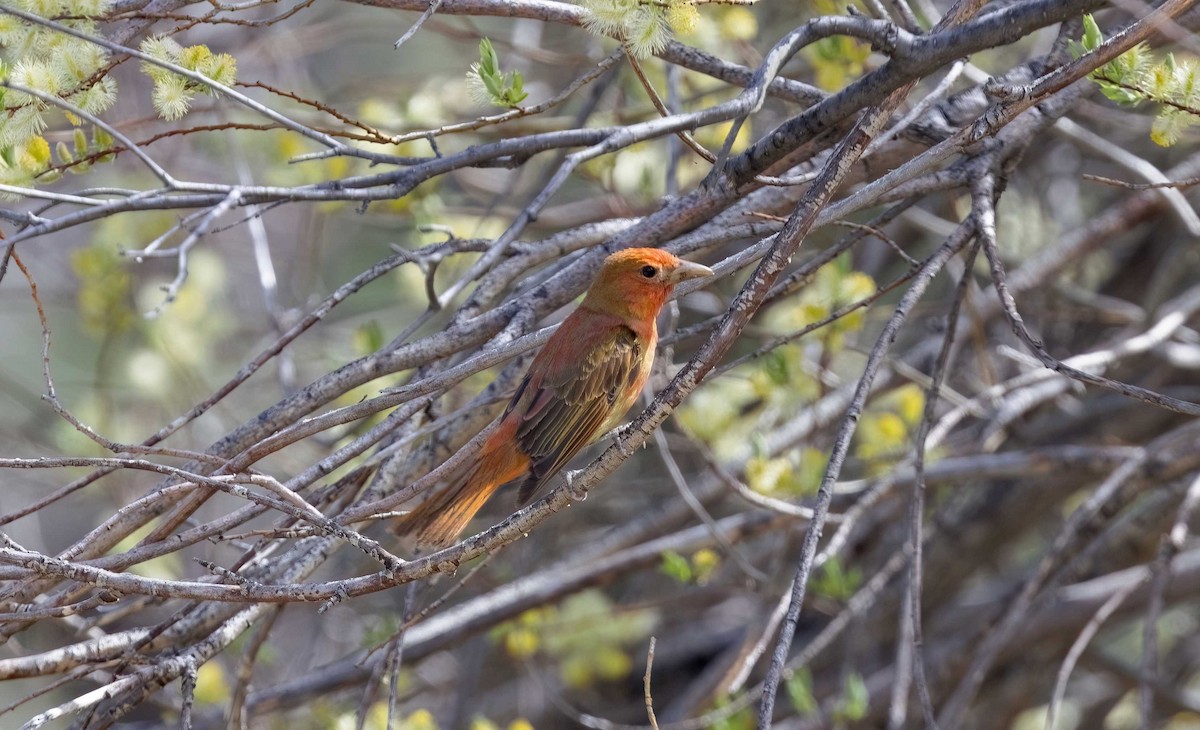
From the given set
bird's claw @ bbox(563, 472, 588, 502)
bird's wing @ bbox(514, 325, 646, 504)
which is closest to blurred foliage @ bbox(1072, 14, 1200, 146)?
bird's claw @ bbox(563, 472, 588, 502)

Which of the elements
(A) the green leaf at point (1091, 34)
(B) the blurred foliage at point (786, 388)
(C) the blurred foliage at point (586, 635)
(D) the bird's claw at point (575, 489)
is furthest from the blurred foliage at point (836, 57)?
(C) the blurred foliage at point (586, 635)

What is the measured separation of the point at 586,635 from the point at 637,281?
7.37ft

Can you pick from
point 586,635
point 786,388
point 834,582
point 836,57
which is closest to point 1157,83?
point 836,57

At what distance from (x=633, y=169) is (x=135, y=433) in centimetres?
331

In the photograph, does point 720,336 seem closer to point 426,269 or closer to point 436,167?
point 436,167

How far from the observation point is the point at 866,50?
4.19m

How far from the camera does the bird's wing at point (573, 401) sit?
3521 mm

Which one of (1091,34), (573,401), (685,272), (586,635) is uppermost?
(685,272)

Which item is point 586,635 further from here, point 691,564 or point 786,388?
point 786,388

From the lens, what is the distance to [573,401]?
3637mm

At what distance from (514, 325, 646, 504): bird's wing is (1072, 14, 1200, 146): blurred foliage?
1.73m

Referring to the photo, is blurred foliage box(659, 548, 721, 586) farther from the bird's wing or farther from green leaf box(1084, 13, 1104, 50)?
green leaf box(1084, 13, 1104, 50)

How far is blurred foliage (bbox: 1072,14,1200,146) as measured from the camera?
2.37 metres

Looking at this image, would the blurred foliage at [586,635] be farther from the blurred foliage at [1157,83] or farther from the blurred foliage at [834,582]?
the blurred foliage at [1157,83]
